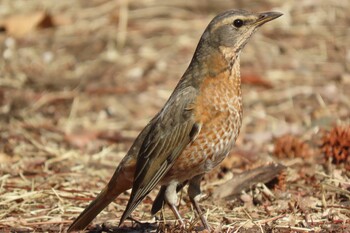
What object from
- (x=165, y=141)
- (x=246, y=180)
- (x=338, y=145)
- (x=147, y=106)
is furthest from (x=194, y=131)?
(x=147, y=106)

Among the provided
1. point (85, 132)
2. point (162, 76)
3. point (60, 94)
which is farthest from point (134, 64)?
point (85, 132)

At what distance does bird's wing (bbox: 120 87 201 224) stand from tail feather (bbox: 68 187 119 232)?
317 mm

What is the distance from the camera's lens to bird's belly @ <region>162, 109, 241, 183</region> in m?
5.82

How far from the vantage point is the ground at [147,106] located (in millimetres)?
6648

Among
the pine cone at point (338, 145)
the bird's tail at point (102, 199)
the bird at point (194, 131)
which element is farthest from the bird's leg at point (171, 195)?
the pine cone at point (338, 145)

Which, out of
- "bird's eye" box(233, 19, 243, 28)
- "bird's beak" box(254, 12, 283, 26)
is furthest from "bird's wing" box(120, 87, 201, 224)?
"bird's beak" box(254, 12, 283, 26)

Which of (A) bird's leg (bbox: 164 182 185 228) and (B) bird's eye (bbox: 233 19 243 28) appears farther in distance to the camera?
(B) bird's eye (bbox: 233 19 243 28)

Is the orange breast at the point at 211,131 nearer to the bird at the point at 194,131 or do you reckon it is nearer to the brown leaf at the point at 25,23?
the bird at the point at 194,131

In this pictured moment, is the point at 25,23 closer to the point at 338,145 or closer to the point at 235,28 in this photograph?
the point at 338,145

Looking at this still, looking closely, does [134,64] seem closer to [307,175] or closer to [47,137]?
[47,137]

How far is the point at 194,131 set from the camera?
5.87 metres

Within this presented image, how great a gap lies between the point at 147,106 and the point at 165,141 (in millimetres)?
4027

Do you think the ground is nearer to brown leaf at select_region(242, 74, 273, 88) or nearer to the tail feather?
brown leaf at select_region(242, 74, 273, 88)

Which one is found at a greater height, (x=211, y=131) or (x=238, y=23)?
(x=238, y=23)
